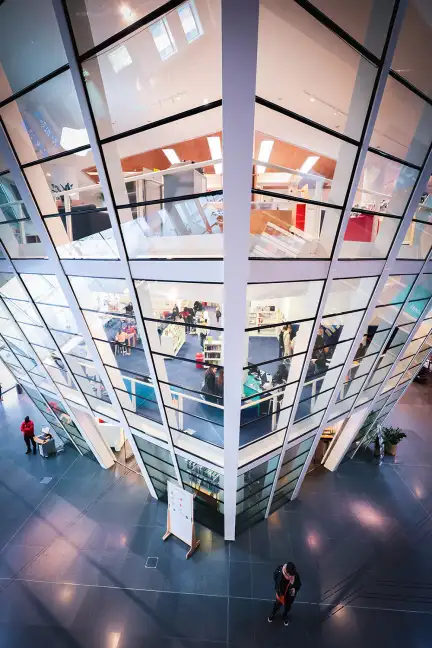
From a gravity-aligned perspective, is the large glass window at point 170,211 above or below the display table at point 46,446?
above

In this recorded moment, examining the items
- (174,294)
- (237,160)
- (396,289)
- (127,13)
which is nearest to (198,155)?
(127,13)

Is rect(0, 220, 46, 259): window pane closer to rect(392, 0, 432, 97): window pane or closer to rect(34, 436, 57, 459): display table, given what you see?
rect(392, 0, 432, 97): window pane

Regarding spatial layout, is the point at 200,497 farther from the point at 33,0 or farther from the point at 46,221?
the point at 33,0

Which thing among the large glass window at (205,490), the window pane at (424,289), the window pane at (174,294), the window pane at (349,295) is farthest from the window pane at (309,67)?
the large glass window at (205,490)

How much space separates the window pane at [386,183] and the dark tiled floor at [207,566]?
844cm

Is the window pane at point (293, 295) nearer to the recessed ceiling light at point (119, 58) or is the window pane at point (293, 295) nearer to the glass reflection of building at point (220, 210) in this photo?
the glass reflection of building at point (220, 210)

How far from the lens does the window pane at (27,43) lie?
146 inches

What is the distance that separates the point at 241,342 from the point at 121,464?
8537 millimetres

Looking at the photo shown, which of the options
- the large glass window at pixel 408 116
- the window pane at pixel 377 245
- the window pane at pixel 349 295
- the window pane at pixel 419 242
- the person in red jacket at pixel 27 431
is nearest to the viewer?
the large glass window at pixel 408 116

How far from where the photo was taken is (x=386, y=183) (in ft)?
20.6

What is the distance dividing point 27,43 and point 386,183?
691 centimetres

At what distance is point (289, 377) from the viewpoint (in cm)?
600

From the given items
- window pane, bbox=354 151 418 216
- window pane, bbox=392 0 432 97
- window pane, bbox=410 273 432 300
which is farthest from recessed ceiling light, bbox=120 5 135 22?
window pane, bbox=410 273 432 300

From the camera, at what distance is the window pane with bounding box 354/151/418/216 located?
4750 millimetres
